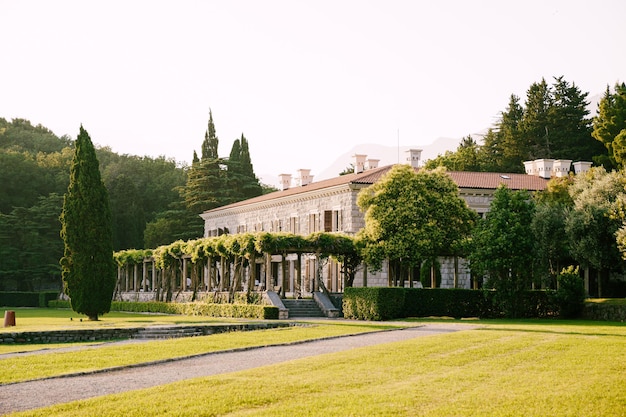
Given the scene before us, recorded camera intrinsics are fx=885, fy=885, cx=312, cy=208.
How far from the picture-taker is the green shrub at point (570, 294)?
37594mm

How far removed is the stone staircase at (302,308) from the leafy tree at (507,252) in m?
7.55

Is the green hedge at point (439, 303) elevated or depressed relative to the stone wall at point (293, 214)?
depressed

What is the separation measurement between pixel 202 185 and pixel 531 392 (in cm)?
6867

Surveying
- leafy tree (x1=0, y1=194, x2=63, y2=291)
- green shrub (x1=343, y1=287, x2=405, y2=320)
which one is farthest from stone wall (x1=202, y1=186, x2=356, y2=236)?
green shrub (x1=343, y1=287, x2=405, y2=320)

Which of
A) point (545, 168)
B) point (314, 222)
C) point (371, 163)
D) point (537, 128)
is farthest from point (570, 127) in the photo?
point (314, 222)

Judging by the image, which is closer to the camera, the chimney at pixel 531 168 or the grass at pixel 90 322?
the grass at pixel 90 322

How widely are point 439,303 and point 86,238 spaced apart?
15686 millimetres

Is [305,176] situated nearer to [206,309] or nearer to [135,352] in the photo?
[206,309]

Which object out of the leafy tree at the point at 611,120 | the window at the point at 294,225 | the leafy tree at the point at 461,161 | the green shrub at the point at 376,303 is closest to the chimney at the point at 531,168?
the leafy tree at the point at 611,120

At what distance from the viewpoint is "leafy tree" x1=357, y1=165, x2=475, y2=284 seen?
41531 millimetres

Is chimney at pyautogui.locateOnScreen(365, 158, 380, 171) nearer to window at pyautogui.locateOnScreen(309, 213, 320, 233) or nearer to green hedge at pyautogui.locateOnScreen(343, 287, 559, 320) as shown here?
window at pyautogui.locateOnScreen(309, 213, 320, 233)

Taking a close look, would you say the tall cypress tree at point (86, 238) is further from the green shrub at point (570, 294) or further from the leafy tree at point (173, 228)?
the leafy tree at point (173, 228)

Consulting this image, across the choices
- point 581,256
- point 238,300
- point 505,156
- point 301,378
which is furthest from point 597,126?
point 301,378

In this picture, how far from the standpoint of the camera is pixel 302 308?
41.1 m
